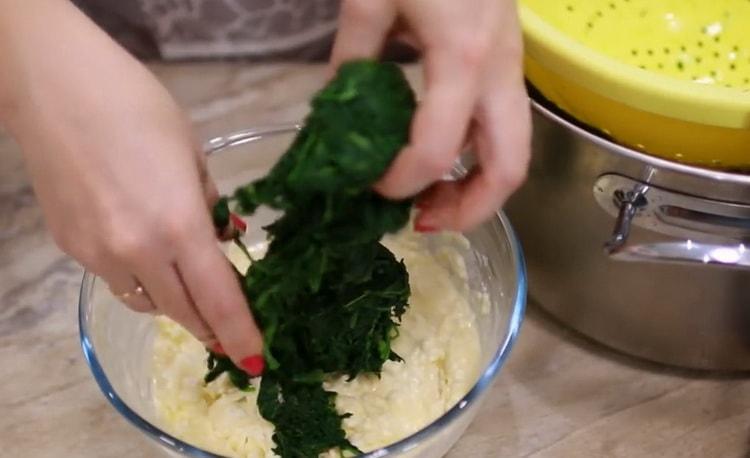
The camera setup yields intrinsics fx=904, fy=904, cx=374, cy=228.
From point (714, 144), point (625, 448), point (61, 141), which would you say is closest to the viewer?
point (61, 141)

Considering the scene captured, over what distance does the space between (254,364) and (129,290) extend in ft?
0.39

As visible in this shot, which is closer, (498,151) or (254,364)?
(498,151)

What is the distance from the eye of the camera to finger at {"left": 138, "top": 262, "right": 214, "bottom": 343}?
0.55 metres

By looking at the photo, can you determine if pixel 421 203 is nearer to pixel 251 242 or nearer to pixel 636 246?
pixel 636 246

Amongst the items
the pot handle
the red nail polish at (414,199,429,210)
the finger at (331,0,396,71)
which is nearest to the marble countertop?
the pot handle

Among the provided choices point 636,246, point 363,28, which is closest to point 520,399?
point 636,246

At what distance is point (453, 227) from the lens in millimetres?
611

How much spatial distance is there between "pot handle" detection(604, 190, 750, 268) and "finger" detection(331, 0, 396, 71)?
0.24m

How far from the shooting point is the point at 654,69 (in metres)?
0.81

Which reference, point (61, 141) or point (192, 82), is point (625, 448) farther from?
point (192, 82)

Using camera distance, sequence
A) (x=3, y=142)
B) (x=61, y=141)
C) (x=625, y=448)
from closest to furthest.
Result: (x=61, y=141) < (x=625, y=448) < (x=3, y=142)

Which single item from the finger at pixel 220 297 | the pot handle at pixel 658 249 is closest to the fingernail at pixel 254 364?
the finger at pixel 220 297

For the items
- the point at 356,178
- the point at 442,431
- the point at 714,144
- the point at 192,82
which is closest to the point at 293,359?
the point at 442,431

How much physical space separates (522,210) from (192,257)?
1.24ft
